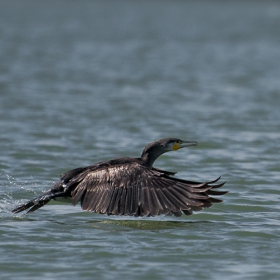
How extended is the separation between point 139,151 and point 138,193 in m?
5.58

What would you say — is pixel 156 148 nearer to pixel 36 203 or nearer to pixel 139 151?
pixel 36 203

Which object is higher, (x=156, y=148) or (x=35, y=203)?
(x=156, y=148)

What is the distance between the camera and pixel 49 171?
14055mm

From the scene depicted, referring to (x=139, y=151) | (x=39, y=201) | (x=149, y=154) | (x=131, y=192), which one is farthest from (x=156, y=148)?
(x=139, y=151)

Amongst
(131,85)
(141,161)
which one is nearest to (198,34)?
(131,85)

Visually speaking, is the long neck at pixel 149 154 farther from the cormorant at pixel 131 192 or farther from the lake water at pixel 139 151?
the lake water at pixel 139 151

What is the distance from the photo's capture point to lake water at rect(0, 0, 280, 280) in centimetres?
901

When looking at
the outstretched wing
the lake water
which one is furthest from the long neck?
the lake water

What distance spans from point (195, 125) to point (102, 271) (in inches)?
417

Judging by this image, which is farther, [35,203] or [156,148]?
[156,148]

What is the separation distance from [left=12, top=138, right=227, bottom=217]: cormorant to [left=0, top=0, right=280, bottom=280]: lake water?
258 millimetres

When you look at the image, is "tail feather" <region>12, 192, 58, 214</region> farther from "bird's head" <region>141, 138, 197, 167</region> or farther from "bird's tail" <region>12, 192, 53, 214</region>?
"bird's head" <region>141, 138, 197, 167</region>

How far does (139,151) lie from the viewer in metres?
15.9

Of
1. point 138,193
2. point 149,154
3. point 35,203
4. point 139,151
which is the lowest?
point 35,203
